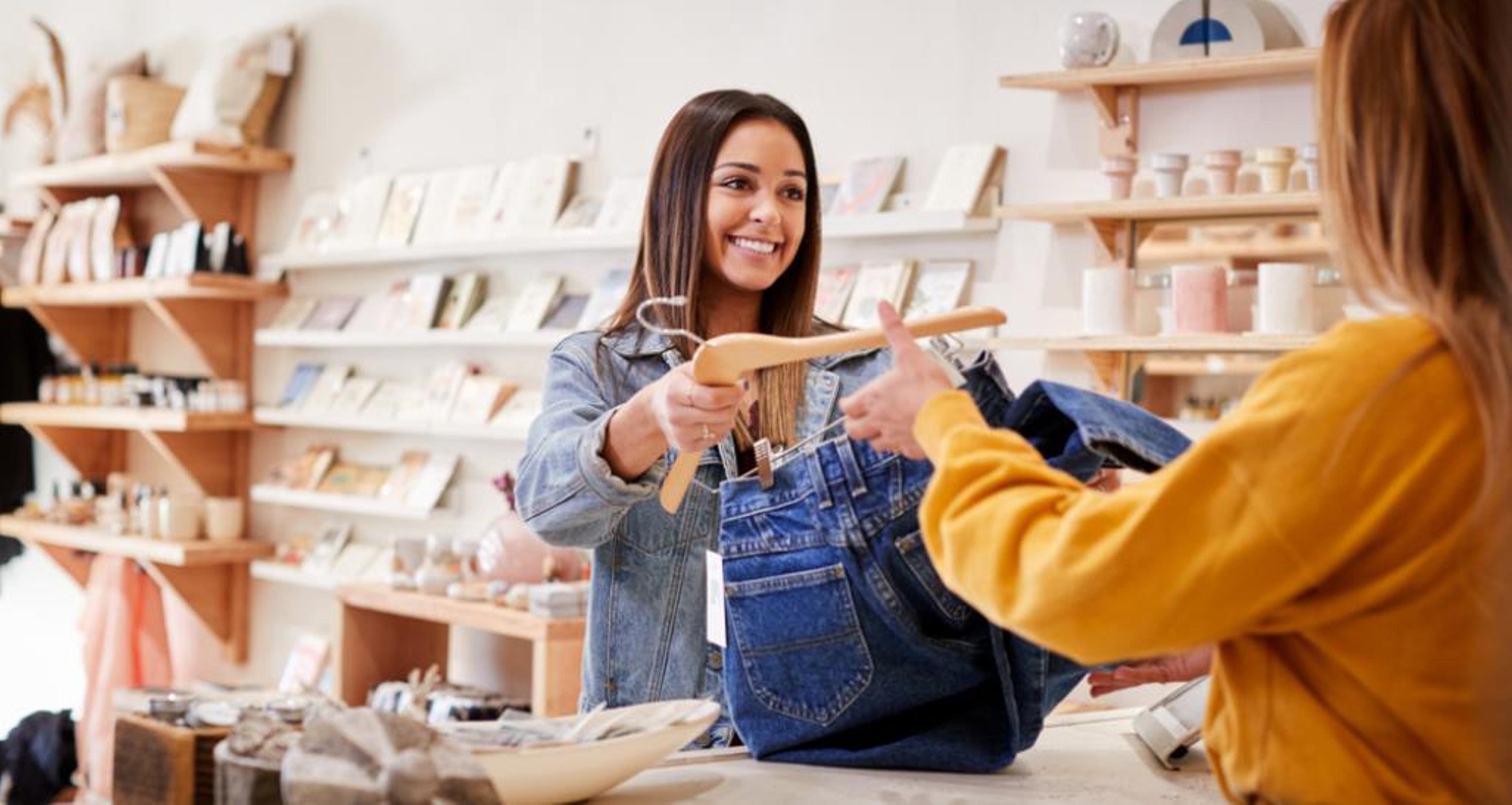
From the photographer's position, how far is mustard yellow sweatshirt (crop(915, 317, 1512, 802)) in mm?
1159

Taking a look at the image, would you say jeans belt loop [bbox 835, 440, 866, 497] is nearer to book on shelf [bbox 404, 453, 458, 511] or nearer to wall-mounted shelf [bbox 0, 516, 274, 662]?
book on shelf [bbox 404, 453, 458, 511]

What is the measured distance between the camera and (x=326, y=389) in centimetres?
586

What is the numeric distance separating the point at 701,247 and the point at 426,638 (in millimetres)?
3195

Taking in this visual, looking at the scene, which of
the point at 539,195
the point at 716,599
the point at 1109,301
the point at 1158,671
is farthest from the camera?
the point at 539,195

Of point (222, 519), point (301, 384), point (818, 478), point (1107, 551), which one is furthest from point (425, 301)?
point (1107, 551)

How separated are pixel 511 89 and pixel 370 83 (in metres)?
0.77

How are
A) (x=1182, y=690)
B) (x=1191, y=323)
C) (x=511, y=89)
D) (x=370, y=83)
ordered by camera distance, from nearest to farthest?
1. (x=1182, y=690)
2. (x=1191, y=323)
3. (x=511, y=89)
4. (x=370, y=83)

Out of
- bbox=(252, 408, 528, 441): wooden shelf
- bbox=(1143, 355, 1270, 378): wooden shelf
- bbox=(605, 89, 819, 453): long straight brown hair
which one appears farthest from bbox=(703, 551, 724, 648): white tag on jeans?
bbox=(252, 408, 528, 441): wooden shelf

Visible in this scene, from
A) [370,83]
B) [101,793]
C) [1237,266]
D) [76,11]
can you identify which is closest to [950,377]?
[1237,266]

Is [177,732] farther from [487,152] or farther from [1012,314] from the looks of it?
[487,152]

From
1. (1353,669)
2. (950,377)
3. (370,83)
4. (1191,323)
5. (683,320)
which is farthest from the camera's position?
(370,83)

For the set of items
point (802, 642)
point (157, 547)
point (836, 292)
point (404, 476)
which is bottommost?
point (157, 547)

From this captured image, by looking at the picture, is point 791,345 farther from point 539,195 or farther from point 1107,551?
point 539,195

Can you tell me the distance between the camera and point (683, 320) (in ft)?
7.61
